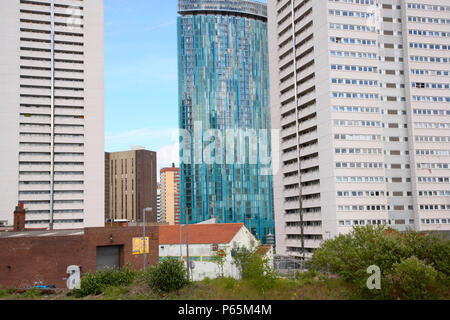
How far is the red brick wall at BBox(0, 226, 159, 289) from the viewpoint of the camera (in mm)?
44312

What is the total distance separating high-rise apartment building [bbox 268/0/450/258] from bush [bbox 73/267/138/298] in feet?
178

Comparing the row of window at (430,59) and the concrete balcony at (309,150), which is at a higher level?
the row of window at (430,59)

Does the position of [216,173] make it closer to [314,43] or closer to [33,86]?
[33,86]

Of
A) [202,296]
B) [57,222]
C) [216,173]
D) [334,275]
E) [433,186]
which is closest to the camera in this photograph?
[202,296]

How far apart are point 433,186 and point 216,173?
88897 mm

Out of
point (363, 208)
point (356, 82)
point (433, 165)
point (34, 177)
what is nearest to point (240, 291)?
point (363, 208)

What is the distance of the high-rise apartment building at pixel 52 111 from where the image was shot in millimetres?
106250

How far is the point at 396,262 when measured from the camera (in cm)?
2303

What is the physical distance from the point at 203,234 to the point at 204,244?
2374 millimetres

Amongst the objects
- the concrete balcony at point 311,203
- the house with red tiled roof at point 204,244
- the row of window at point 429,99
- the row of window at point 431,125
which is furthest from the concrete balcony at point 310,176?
the house with red tiled roof at point 204,244

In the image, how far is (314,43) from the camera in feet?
279

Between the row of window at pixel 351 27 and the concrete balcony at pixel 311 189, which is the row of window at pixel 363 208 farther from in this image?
the row of window at pixel 351 27

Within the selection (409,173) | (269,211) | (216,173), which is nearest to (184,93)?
(216,173)

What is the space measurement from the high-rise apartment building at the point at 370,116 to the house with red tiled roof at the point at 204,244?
23.1m
